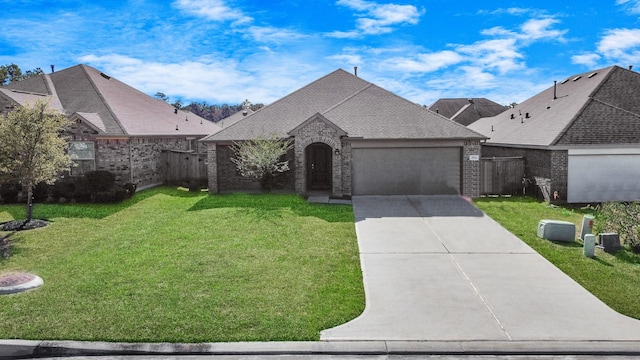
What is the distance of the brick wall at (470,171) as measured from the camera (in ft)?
64.4

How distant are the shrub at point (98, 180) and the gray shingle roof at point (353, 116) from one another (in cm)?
442

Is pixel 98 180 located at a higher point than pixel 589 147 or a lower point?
lower

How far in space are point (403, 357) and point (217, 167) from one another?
15771 millimetres

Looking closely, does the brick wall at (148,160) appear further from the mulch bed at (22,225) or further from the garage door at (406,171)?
the garage door at (406,171)

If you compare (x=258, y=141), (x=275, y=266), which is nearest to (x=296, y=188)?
(x=258, y=141)

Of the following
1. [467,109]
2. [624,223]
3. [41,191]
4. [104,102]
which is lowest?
[624,223]

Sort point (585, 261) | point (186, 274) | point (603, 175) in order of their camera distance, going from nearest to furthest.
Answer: point (186, 274)
point (585, 261)
point (603, 175)

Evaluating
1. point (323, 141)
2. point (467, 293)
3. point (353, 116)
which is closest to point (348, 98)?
point (353, 116)

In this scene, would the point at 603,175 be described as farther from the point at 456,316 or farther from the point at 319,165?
the point at 456,316

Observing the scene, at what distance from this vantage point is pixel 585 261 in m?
11.2

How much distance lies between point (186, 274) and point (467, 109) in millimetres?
37382

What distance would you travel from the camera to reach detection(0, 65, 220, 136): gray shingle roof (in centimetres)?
2122

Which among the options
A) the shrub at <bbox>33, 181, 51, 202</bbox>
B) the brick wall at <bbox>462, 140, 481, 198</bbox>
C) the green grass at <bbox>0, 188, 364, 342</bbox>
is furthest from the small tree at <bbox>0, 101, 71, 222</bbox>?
the brick wall at <bbox>462, 140, 481, 198</bbox>

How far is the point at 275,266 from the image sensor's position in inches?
422
